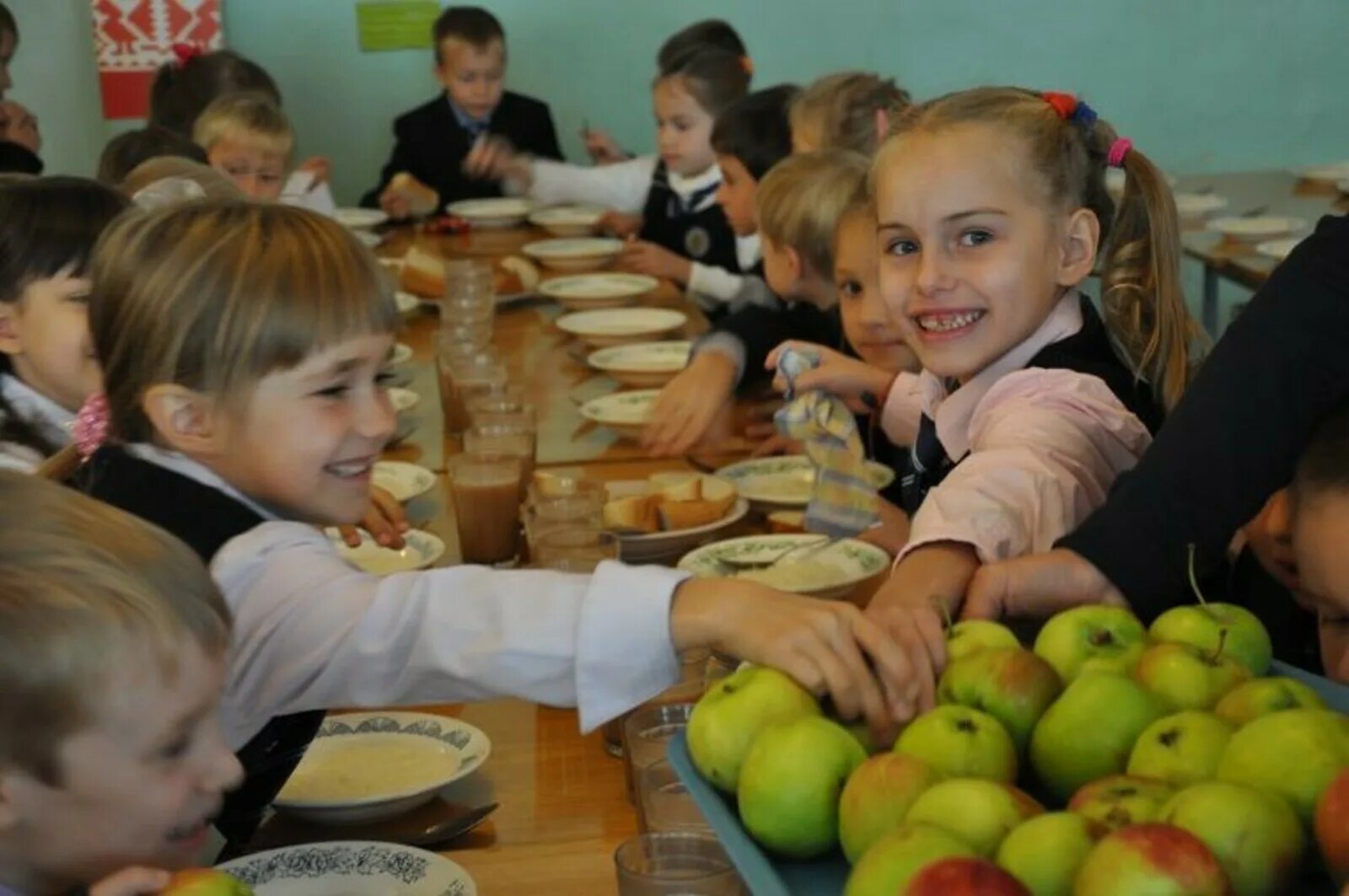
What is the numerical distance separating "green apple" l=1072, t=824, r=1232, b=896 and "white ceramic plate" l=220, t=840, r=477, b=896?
62cm

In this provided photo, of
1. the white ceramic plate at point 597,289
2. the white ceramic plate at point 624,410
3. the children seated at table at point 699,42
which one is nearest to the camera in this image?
the white ceramic plate at point 624,410

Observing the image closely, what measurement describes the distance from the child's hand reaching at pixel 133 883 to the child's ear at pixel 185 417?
653 millimetres

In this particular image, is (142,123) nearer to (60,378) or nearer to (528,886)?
(60,378)

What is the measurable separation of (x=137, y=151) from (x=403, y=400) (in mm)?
1090

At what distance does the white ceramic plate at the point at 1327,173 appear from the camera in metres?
5.43

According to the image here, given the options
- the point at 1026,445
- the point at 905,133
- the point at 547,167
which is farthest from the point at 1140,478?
the point at 547,167

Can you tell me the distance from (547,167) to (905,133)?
389 centimetres

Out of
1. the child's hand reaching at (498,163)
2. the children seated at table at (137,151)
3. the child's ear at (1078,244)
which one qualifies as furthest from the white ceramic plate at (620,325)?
the child's hand reaching at (498,163)

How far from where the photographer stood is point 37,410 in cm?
246

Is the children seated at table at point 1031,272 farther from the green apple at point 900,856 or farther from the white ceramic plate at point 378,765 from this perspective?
the green apple at point 900,856

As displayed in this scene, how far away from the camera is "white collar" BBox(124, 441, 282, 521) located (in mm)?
1658

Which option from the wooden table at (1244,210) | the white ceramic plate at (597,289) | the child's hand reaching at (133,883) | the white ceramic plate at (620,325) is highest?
the child's hand reaching at (133,883)

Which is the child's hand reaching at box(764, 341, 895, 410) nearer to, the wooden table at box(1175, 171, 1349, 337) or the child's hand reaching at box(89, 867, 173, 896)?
the wooden table at box(1175, 171, 1349, 337)

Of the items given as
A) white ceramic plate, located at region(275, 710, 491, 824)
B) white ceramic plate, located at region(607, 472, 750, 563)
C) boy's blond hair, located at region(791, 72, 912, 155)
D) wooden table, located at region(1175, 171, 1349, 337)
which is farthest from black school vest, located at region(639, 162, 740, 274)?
white ceramic plate, located at region(275, 710, 491, 824)
